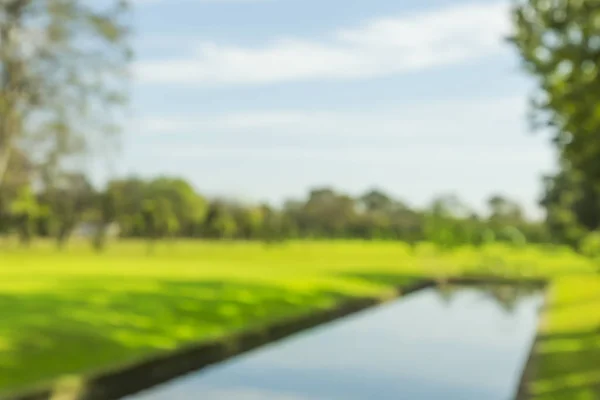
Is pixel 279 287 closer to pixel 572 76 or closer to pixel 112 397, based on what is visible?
pixel 112 397

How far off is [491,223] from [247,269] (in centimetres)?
3748

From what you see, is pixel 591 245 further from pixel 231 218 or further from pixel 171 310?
pixel 231 218

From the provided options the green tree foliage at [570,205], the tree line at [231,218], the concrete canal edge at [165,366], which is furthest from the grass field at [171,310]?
the tree line at [231,218]

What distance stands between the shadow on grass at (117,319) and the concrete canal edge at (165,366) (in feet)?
1.37

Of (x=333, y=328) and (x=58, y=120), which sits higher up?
(x=58, y=120)

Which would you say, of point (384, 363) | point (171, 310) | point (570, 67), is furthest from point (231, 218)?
point (570, 67)

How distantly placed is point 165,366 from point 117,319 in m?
4.18

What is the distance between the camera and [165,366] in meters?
18.0

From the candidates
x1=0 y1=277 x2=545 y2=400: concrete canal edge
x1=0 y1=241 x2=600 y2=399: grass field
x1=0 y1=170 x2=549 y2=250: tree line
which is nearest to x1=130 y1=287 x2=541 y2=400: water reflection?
x1=0 y1=277 x2=545 y2=400: concrete canal edge

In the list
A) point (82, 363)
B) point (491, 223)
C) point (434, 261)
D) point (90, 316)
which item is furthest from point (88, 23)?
point (491, 223)

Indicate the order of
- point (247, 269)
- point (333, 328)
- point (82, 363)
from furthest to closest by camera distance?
point (247, 269), point (333, 328), point (82, 363)

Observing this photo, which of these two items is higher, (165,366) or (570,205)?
(570,205)

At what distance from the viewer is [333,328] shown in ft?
87.0

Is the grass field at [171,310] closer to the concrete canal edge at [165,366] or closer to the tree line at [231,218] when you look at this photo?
the concrete canal edge at [165,366]
